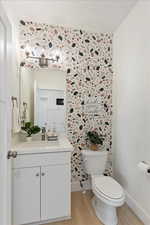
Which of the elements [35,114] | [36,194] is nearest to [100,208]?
[36,194]

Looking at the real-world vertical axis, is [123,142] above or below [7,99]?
below

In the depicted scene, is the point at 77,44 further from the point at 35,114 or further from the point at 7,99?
the point at 7,99

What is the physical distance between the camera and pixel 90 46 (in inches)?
90.4

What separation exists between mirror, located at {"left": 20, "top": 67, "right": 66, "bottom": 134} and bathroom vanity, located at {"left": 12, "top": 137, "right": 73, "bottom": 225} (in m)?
0.59

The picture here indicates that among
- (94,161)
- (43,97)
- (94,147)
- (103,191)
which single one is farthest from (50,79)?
A: (103,191)

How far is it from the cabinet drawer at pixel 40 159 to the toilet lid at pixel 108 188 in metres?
0.49

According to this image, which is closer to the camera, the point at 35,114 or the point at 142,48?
the point at 142,48

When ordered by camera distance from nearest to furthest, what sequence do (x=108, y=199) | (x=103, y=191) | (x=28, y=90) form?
1. (x=108, y=199)
2. (x=103, y=191)
3. (x=28, y=90)

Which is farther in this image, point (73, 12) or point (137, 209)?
point (73, 12)

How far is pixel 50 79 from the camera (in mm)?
2150

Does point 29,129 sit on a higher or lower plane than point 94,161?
higher

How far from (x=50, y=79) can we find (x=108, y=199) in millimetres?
1692

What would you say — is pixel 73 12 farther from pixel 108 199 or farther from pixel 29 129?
pixel 108 199

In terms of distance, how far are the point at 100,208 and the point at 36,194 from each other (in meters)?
0.79
